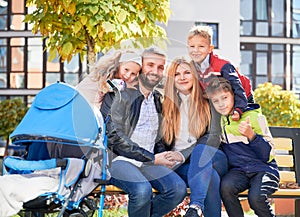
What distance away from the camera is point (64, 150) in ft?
15.0

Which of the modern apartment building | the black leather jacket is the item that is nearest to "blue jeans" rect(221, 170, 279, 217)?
the black leather jacket

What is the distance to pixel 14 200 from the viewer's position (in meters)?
4.14

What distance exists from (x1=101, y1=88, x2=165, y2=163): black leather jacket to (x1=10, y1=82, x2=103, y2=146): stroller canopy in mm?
132

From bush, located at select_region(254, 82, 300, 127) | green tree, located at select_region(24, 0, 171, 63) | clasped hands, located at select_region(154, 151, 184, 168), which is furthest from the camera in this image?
bush, located at select_region(254, 82, 300, 127)

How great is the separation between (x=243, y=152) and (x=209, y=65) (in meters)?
0.62

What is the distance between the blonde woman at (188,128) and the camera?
14.8 ft

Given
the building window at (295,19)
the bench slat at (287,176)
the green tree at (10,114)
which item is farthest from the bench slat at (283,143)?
the building window at (295,19)

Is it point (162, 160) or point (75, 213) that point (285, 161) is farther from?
point (75, 213)

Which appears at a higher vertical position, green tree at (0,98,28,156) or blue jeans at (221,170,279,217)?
green tree at (0,98,28,156)

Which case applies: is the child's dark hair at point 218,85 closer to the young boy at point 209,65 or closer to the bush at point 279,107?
the young boy at point 209,65

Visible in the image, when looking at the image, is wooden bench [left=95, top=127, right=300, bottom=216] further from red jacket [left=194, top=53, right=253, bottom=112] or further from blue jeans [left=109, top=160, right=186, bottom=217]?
blue jeans [left=109, top=160, right=186, bottom=217]

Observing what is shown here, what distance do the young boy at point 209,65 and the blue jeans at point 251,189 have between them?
15.7 inches

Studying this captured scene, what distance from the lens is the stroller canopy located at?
4371 mm

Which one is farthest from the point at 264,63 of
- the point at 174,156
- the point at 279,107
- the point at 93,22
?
the point at 174,156
